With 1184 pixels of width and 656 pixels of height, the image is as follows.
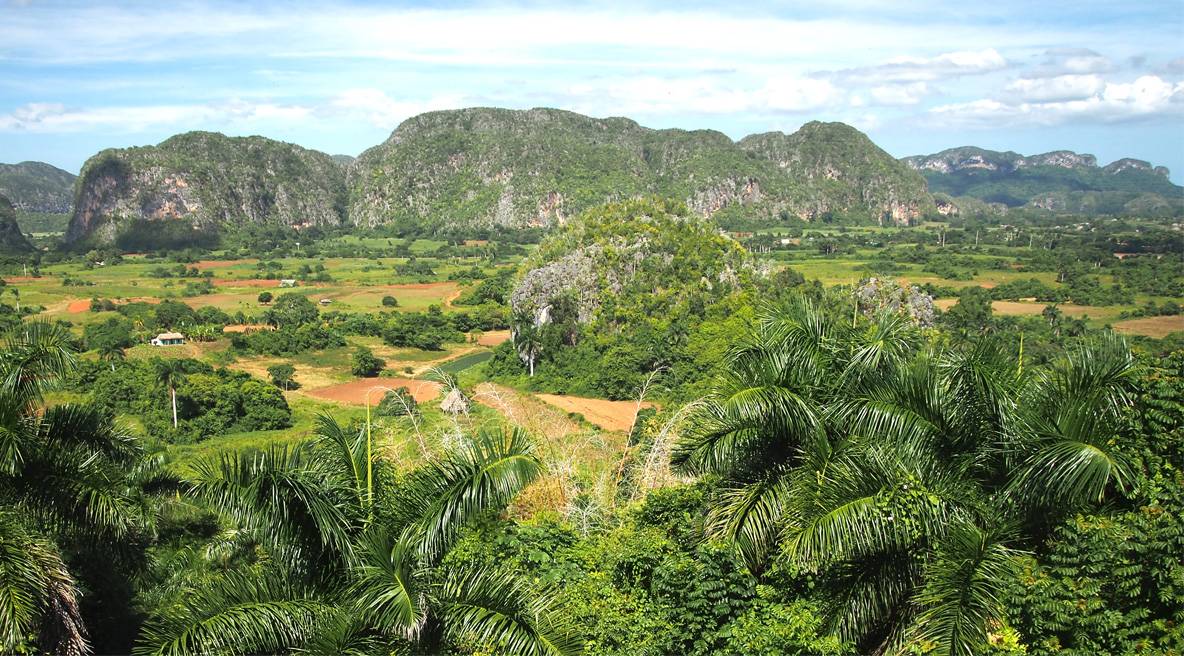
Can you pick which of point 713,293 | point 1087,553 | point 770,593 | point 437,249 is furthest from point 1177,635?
point 437,249

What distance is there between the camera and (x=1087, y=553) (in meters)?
5.30

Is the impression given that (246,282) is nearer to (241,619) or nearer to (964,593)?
(241,619)

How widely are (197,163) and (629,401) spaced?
10779cm

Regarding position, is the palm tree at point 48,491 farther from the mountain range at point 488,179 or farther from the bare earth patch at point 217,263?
the mountain range at point 488,179

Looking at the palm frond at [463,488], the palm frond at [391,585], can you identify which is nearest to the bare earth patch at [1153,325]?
the palm frond at [463,488]

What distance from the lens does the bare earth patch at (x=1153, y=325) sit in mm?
39875

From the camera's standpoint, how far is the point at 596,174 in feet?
391

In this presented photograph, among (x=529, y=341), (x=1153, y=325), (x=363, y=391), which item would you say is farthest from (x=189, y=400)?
(x=1153, y=325)

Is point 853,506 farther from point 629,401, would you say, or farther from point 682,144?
point 682,144

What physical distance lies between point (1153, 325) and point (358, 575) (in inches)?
1851

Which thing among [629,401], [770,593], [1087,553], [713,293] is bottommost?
[629,401]

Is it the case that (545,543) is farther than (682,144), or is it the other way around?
(682,144)

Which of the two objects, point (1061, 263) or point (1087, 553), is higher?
point (1087, 553)

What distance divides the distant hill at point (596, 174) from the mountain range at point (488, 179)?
229 mm
